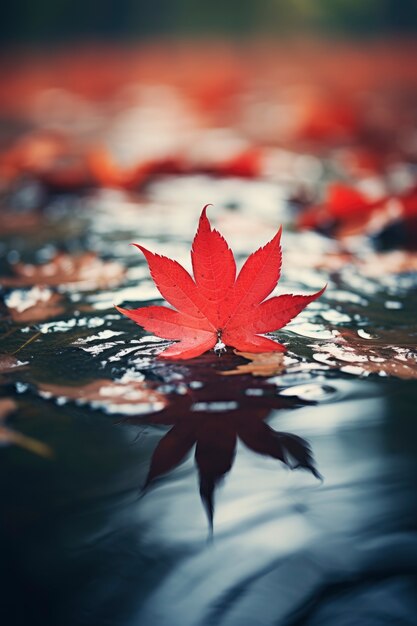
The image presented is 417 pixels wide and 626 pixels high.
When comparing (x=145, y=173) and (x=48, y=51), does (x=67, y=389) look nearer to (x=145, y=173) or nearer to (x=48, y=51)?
(x=145, y=173)

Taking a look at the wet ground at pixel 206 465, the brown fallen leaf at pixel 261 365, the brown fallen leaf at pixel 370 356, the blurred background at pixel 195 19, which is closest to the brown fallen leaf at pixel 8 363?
the wet ground at pixel 206 465

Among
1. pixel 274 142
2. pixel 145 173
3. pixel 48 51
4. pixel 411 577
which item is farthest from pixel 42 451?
pixel 48 51

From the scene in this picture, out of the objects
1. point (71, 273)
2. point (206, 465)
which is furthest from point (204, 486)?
point (71, 273)

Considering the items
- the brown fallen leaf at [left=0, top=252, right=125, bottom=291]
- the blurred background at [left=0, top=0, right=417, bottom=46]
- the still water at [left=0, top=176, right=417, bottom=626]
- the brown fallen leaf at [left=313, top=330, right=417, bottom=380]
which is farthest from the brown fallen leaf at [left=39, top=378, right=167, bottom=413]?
the blurred background at [left=0, top=0, right=417, bottom=46]

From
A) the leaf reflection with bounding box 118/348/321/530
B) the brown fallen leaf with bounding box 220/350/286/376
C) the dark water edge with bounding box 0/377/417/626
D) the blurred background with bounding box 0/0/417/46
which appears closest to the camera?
the dark water edge with bounding box 0/377/417/626

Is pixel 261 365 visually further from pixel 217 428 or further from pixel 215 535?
pixel 215 535

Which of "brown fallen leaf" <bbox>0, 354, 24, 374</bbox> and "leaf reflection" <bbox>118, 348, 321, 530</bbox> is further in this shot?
"brown fallen leaf" <bbox>0, 354, 24, 374</bbox>

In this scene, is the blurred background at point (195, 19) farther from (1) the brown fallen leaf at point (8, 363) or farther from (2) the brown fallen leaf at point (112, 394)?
(2) the brown fallen leaf at point (112, 394)

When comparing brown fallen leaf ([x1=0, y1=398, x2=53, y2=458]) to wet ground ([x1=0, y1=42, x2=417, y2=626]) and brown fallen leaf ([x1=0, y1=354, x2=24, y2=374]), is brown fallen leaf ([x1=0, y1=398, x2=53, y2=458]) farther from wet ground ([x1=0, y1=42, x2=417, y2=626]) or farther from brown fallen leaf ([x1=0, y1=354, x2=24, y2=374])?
brown fallen leaf ([x1=0, y1=354, x2=24, y2=374])
